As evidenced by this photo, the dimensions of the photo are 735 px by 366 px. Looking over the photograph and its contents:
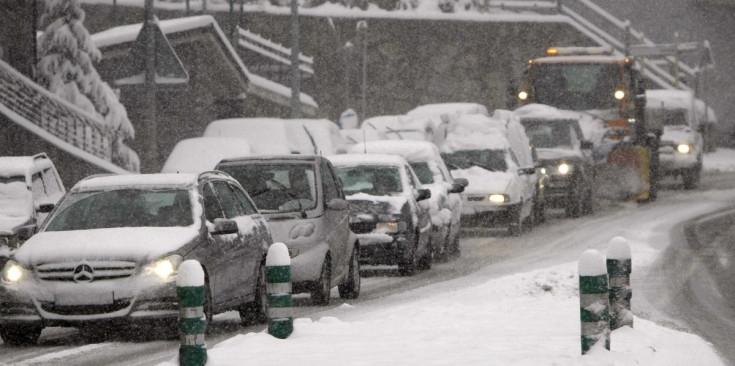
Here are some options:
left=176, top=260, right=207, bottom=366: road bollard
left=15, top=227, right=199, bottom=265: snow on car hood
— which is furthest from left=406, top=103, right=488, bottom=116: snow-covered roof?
left=176, top=260, right=207, bottom=366: road bollard

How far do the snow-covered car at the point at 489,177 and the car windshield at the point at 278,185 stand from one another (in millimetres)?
10114

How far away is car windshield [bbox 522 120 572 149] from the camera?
33750mm

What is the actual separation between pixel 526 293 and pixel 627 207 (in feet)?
61.7

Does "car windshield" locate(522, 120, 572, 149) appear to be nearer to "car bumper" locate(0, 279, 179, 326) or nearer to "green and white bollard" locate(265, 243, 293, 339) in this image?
"car bumper" locate(0, 279, 179, 326)

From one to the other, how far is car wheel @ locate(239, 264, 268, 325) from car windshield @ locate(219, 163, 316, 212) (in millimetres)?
2092

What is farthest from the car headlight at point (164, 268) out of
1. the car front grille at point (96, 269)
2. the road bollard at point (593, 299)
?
the road bollard at point (593, 299)

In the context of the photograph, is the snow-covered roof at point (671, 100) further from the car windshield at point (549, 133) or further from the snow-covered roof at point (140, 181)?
the snow-covered roof at point (140, 181)

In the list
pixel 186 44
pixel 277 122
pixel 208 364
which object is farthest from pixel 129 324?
pixel 186 44

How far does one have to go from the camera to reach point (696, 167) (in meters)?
42.8

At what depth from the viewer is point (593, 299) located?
11250 millimetres

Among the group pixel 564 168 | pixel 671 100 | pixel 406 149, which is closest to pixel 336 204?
pixel 406 149

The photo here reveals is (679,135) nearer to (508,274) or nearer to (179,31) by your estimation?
(179,31)

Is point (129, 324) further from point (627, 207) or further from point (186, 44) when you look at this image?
point (186, 44)

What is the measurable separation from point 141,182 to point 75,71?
22.0 m
